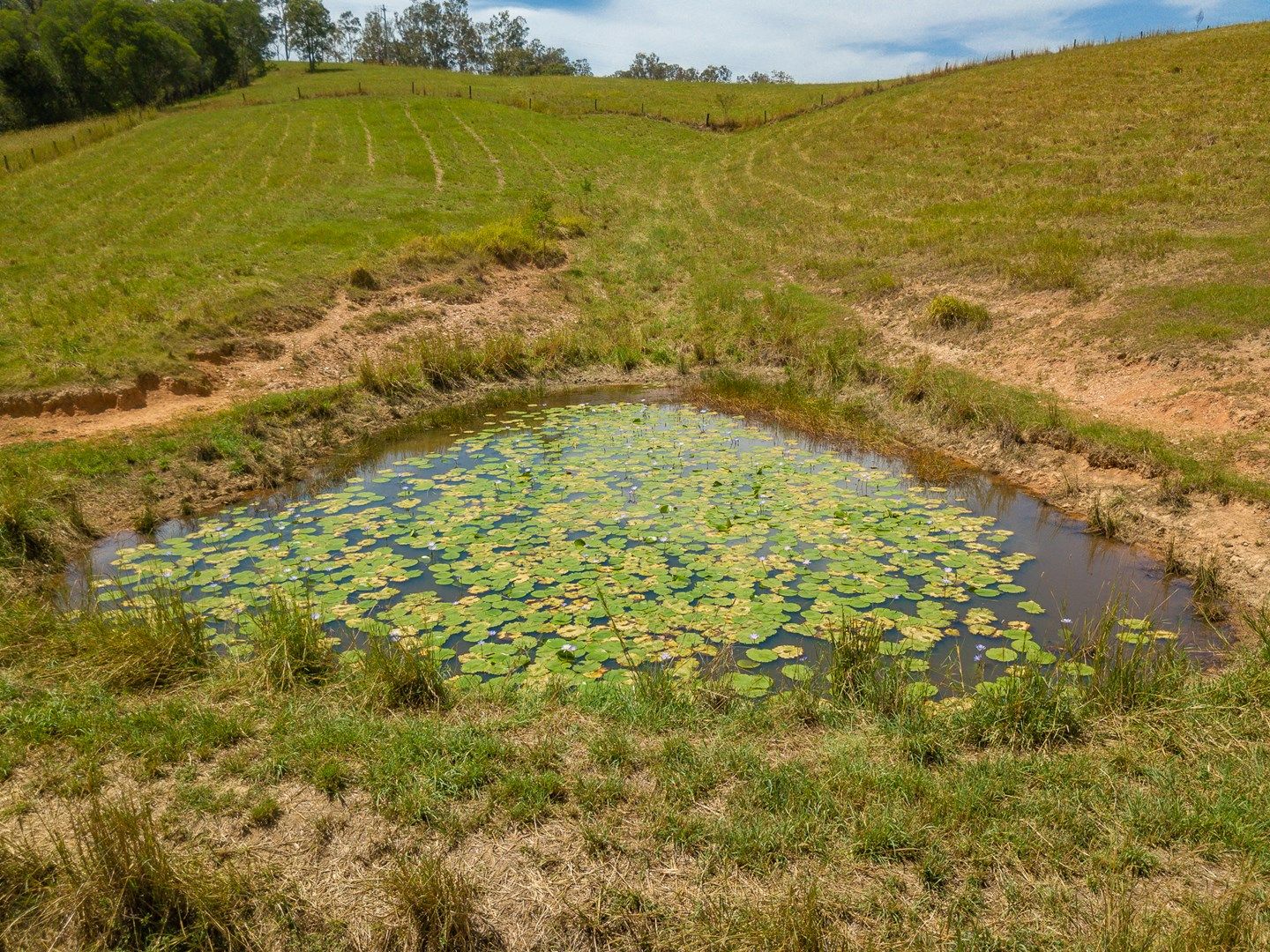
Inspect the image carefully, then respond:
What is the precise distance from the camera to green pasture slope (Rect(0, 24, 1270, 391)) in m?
13.6

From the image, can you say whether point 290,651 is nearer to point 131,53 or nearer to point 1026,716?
point 1026,716

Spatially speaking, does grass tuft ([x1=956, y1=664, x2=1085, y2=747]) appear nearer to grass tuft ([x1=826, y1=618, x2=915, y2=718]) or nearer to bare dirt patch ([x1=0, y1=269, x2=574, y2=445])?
grass tuft ([x1=826, y1=618, x2=915, y2=718])

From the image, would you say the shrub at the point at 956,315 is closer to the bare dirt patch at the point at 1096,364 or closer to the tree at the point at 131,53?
the bare dirt patch at the point at 1096,364

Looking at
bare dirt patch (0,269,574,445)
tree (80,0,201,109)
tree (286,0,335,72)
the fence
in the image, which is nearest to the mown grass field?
bare dirt patch (0,269,574,445)

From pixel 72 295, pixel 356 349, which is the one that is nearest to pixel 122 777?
pixel 356 349

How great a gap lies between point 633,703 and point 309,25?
367 ft

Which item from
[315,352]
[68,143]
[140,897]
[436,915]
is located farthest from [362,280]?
[68,143]

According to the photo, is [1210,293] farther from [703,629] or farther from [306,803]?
[306,803]

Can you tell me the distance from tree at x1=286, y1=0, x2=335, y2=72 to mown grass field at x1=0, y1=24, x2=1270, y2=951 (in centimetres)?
8561

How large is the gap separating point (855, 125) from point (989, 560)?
120 feet

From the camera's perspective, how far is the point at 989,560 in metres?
7.88

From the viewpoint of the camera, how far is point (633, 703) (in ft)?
17.6

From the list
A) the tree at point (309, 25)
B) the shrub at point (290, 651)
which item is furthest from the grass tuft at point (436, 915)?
the tree at point (309, 25)

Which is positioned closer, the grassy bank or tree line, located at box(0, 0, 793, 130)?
the grassy bank
